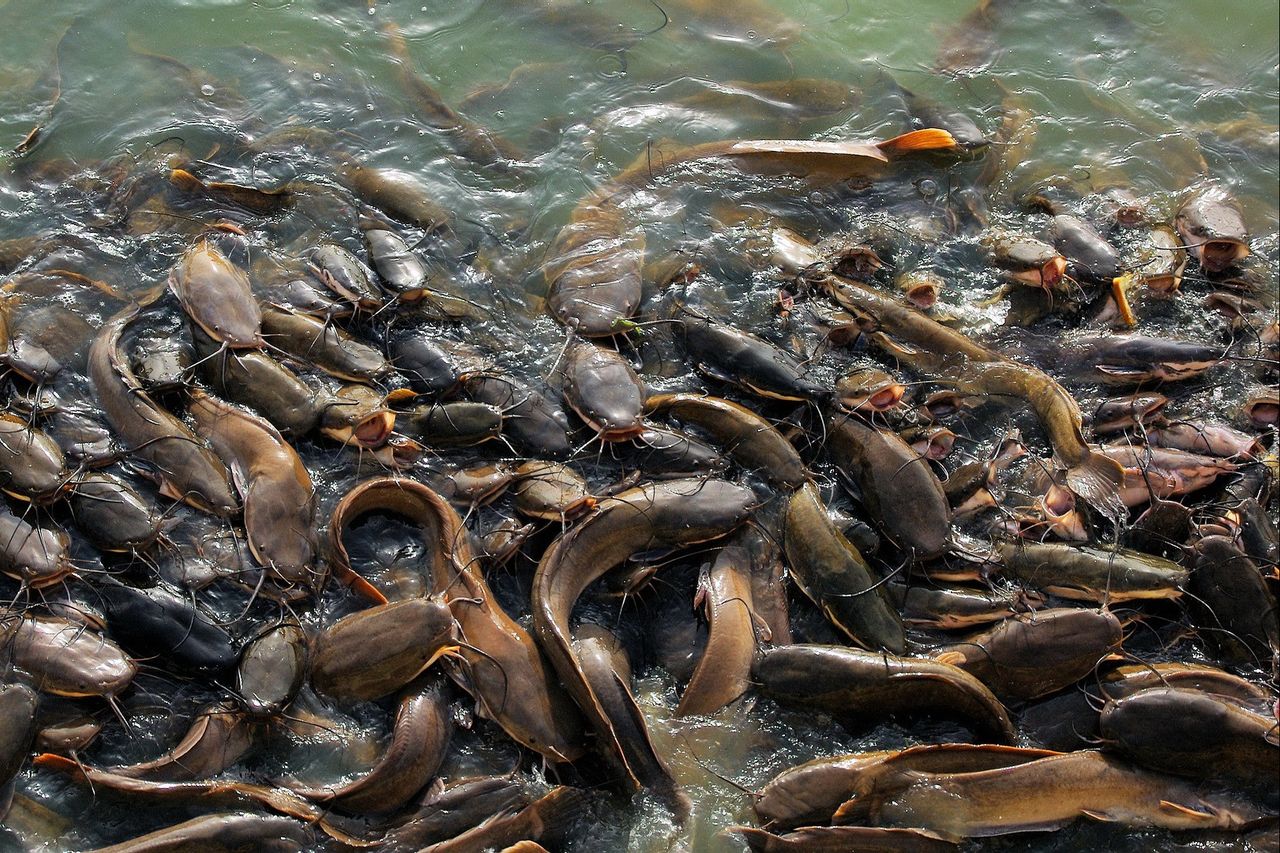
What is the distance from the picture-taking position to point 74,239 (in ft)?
14.7

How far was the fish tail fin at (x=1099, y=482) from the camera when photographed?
155 inches

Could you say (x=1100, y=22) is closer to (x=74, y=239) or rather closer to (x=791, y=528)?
(x=791, y=528)

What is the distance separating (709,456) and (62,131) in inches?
148

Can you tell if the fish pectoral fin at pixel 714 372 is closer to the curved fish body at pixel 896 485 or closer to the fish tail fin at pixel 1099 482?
the curved fish body at pixel 896 485

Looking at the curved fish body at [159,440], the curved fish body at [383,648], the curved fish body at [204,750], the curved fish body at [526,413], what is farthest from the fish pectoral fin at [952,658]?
the curved fish body at [159,440]

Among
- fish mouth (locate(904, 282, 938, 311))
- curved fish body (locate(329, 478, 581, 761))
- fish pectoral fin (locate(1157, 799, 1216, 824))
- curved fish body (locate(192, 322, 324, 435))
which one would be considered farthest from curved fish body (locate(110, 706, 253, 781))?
fish mouth (locate(904, 282, 938, 311))

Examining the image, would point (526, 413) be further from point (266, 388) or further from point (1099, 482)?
point (1099, 482)

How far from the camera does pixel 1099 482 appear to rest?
401cm

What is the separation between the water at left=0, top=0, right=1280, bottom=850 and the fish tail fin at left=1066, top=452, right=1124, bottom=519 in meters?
0.81

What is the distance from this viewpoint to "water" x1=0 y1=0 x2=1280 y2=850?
15.5ft

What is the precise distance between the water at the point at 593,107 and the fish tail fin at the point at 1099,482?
81cm

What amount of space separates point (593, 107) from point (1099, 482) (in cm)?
331

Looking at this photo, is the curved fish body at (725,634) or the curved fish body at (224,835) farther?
the curved fish body at (725,634)

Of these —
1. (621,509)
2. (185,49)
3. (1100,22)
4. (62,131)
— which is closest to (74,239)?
(62,131)
